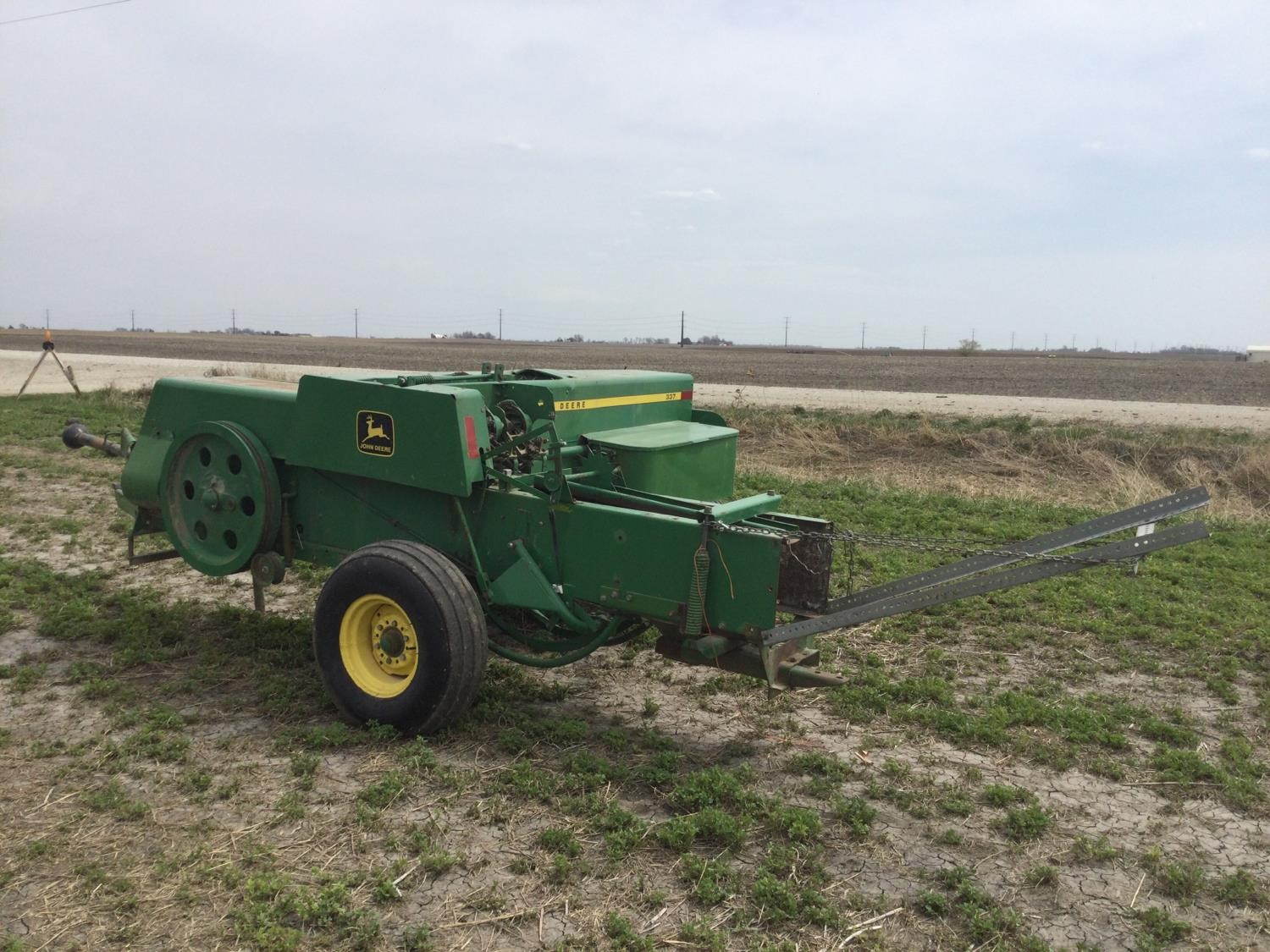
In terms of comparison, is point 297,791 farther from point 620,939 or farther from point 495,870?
point 620,939

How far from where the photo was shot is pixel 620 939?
3441 millimetres

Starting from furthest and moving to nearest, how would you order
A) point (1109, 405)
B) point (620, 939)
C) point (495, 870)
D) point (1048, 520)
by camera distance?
1. point (1109, 405)
2. point (1048, 520)
3. point (495, 870)
4. point (620, 939)

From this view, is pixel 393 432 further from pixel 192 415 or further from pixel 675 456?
pixel 192 415

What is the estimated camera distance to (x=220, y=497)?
5.77m

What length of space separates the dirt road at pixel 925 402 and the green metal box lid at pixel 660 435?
11.0 metres

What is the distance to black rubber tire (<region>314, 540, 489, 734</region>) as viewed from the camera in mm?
4777

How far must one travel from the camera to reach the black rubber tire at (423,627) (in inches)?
188

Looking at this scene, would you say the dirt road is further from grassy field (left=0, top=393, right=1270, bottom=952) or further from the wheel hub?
the wheel hub

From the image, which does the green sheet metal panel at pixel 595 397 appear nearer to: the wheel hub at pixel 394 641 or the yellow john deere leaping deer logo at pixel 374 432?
the yellow john deere leaping deer logo at pixel 374 432

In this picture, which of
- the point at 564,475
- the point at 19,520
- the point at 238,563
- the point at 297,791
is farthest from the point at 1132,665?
the point at 19,520

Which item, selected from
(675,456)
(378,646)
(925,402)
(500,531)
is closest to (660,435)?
(675,456)

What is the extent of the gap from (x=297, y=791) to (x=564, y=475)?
1.86m

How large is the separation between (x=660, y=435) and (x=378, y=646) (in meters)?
1.87

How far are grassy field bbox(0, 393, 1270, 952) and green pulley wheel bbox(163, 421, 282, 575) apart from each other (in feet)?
2.30
